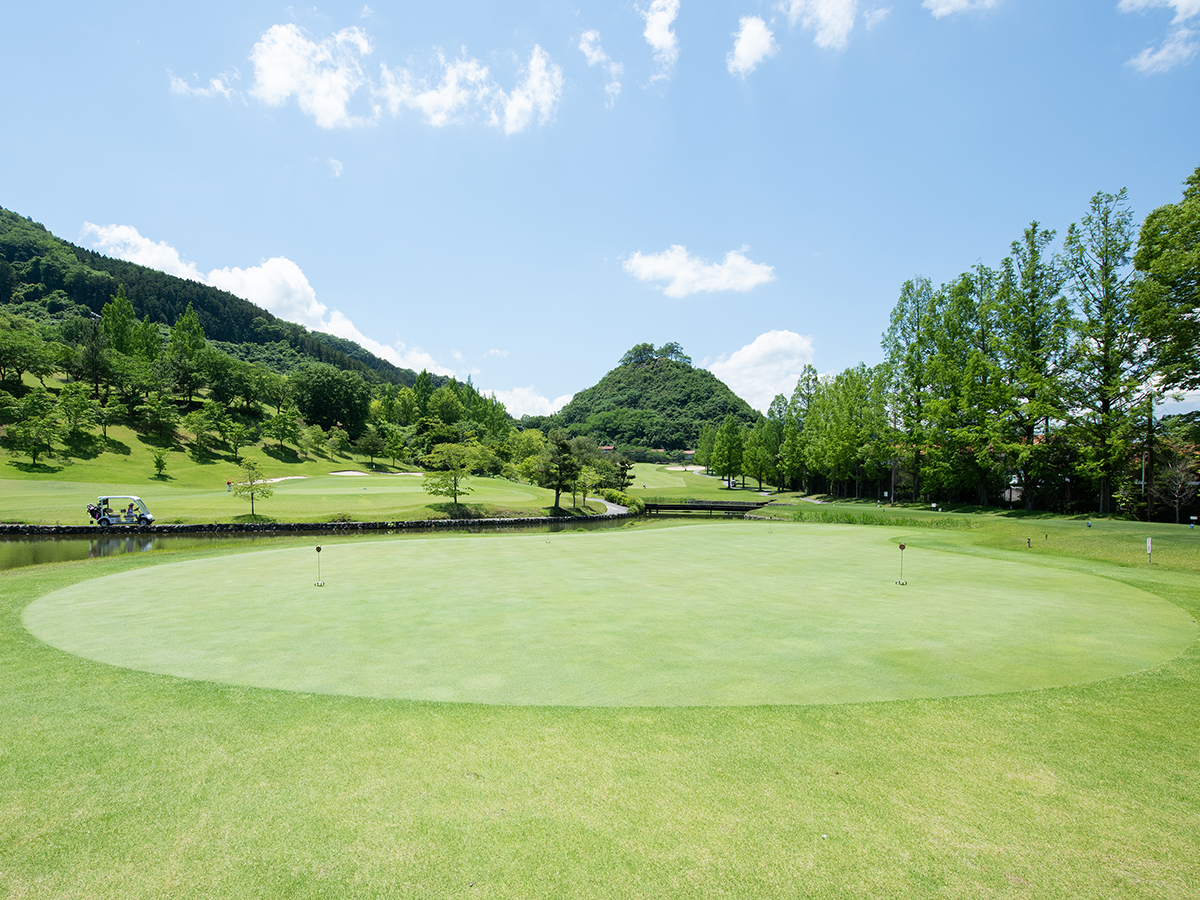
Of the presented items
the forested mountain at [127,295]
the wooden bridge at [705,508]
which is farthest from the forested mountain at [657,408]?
the wooden bridge at [705,508]

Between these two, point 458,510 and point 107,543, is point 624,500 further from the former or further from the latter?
point 107,543

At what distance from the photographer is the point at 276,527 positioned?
3550cm

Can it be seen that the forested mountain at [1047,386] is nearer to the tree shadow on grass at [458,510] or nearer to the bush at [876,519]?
the bush at [876,519]

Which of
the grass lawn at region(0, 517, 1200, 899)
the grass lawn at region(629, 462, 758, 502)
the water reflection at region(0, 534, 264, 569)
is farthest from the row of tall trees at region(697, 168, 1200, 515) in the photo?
the water reflection at region(0, 534, 264, 569)

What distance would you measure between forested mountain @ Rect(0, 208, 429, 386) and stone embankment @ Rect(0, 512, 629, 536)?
4518 inches

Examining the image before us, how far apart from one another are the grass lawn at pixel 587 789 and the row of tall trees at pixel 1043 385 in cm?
2884

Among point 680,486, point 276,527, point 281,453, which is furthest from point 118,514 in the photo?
point 680,486

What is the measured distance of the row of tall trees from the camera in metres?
27.3

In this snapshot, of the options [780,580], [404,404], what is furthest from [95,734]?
[404,404]

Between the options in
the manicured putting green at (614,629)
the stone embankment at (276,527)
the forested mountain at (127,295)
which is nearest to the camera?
the manicured putting green at (614,629)

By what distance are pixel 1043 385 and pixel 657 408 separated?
137722 mm

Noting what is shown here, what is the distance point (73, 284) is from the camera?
5472 inches

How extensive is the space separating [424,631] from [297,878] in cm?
583

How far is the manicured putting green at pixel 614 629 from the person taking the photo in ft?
23.0
